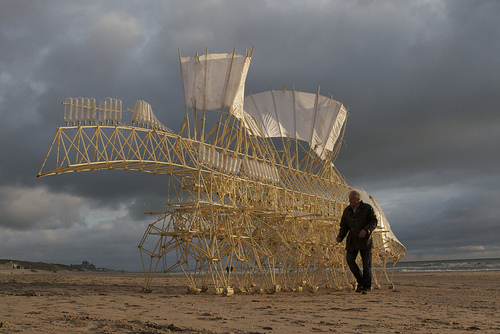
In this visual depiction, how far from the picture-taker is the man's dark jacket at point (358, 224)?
9.93 metres

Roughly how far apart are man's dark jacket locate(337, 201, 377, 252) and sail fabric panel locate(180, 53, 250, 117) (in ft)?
22.6

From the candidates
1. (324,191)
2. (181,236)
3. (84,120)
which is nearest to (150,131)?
(84,120)

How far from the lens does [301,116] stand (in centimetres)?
2111

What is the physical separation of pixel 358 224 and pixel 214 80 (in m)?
7.85

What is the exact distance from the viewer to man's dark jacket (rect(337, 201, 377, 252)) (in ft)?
32.6

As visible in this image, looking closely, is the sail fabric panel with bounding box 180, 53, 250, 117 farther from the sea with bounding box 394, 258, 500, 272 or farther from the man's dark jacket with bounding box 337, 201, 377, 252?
the sea with bounding box 394, 258, 500, 272

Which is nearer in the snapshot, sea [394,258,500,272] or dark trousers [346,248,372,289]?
dark trousers [346,248,372,289]

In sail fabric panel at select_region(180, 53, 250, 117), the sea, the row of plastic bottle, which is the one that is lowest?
the sea

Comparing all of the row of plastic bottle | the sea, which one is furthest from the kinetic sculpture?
the sea

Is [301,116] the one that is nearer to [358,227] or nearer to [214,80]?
[214,80]

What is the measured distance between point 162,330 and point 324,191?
14.8 meters

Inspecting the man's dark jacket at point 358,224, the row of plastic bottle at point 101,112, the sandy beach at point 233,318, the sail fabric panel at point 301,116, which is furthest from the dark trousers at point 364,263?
the sail fabric panel at point 301,116

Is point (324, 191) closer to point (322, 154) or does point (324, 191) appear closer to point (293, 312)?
point (322, 154)

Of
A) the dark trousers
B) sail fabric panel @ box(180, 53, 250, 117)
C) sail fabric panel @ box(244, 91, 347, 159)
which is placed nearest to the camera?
the dark trousers
